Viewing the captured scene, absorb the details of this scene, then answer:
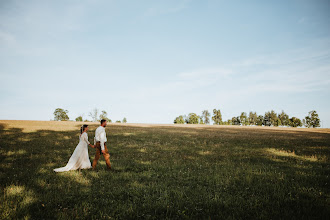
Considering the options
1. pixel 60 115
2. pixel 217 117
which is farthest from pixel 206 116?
pixel 60 115

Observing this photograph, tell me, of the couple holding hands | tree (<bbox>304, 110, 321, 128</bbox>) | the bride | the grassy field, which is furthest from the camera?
tree (<bbox>304, 110, 321, 128</bbox>)

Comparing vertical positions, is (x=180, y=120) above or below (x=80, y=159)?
above

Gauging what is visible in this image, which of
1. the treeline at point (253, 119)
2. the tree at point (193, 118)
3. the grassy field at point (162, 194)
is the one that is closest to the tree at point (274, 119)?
the treeline at point (253, 119)

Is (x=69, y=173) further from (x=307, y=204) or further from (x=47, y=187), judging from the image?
(x=307, y=204)

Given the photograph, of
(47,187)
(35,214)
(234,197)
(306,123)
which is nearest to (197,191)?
(234,197)

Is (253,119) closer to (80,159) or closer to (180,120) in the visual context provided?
(180,120)

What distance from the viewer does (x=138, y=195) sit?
19.7 feet

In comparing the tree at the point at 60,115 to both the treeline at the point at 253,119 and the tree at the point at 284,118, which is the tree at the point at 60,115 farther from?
the tree at the point at 284,118

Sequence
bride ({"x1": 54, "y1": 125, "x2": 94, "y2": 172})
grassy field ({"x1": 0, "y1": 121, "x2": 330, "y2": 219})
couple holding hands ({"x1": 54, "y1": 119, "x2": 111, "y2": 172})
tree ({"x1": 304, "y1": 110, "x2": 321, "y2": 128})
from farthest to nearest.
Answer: tree ({"x1": 304, "y1": 110, "x2": 321, "y2": 128}) → bride ({"x1": 54, "y1": 125, "x2": 94, "y2": 172}) → couple holding hands ({"x1": 54, "y1": 119, "x2": 111, "y2": 172}) → grassy field ({"x1": 0, "y1": 121, "x2": 330, "y2": 219})

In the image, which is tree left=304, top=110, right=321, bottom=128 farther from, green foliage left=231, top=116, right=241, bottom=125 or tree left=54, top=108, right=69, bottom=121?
tree left=54, top=108, right=69, bottom=121

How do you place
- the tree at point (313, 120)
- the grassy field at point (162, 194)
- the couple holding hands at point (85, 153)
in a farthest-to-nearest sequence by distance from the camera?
the tree at point (313, 120) → the couple holding hands at point (85, 153) → the grassy field at point (162, 194)

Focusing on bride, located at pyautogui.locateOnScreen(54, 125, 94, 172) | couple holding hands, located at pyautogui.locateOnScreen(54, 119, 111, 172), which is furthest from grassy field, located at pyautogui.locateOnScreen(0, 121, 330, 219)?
bride, located at pyautogui.locateOnScreen(54, 125, 94, 172)

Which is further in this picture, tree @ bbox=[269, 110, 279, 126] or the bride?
tree @ bbox=[269, 110, 279, 126]

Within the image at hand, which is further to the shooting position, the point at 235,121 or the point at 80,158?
the point at 235,121
